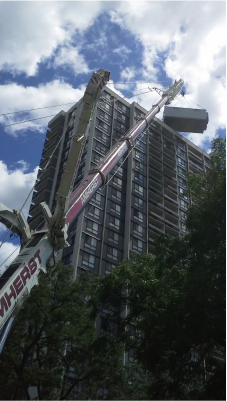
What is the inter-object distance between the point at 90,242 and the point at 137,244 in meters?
7.16

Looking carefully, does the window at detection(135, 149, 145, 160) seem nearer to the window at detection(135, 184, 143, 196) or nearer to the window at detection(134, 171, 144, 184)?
the window at detection(134, 171, 144, 184)

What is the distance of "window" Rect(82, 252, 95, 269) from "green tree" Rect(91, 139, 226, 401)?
26.1m

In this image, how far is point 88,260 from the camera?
4541cm

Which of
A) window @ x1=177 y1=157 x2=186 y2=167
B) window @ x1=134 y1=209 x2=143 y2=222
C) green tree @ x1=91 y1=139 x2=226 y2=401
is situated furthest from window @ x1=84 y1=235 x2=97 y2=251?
green tree @ x1=91 y1=139 x2=226 y2=401

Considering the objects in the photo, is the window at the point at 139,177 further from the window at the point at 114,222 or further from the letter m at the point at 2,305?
the letter m at the point at 2,305

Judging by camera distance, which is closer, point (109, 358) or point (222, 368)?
point (222, 368)

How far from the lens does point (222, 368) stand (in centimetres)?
1364

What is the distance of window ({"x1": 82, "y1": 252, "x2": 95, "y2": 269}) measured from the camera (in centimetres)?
4494

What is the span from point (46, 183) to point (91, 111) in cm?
4405

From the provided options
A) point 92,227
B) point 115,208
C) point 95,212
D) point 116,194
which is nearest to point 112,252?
point 92,227

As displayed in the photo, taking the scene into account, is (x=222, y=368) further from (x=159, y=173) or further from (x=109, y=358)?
(x=159, y=173)

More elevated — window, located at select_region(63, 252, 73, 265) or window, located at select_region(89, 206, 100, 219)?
window, located at select_region(89, 206, 100, 219)

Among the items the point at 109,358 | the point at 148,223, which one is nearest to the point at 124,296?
the point at 109,358

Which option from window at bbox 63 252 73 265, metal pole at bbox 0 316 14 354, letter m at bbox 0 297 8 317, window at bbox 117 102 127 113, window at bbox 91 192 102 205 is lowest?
metal pole at bbox 0 316 14 354
